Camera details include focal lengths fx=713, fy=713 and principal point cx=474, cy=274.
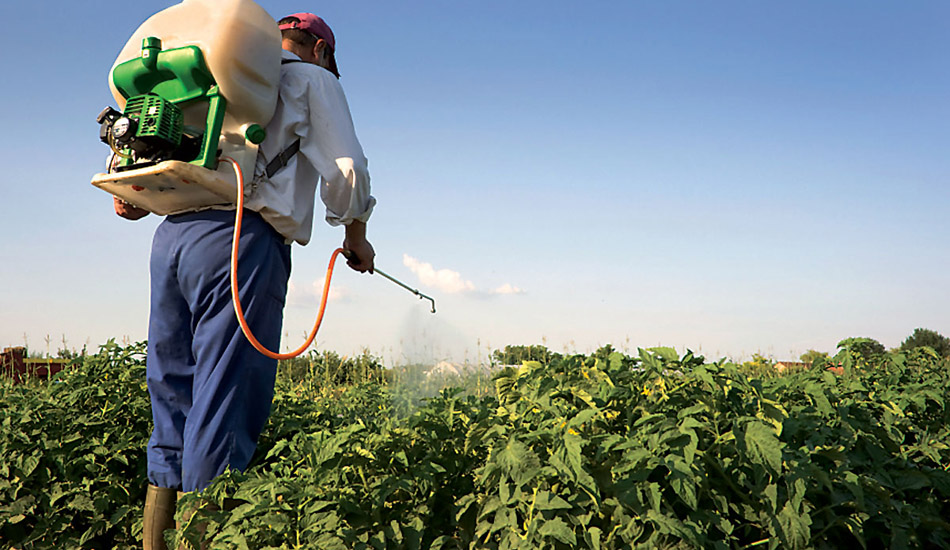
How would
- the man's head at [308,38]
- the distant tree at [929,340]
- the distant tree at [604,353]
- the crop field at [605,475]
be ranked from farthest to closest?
the distant tree at [929,340]
the man's head at [308,38]
the distant tree at [604,353]
the crop field at [605,475]

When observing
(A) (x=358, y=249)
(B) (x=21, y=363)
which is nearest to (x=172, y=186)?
(A) (x=358, y=249)

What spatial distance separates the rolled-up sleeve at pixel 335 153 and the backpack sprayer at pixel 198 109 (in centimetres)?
18

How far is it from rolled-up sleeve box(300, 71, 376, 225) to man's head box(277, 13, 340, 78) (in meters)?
0.42

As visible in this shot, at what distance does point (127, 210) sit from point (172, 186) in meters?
0.75

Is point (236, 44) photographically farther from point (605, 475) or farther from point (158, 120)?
point (605, 475)

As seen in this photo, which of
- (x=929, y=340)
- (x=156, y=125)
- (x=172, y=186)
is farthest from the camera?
(x=929, y=340)

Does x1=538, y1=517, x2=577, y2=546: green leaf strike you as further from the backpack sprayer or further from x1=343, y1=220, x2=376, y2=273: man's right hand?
x1=343, y1=220, x2=376, y2=273: man's right hand

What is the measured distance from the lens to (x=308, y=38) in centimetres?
334

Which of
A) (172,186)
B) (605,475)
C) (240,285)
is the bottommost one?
(605,475)

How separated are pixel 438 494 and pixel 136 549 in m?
2.00

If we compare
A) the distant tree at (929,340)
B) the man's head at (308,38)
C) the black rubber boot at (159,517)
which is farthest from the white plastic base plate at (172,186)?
the distant tree at (929,340)

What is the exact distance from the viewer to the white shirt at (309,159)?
288cm

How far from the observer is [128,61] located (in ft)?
9.75

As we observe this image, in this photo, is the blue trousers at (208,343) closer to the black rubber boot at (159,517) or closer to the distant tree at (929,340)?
the black rubber boot at (159,517)
